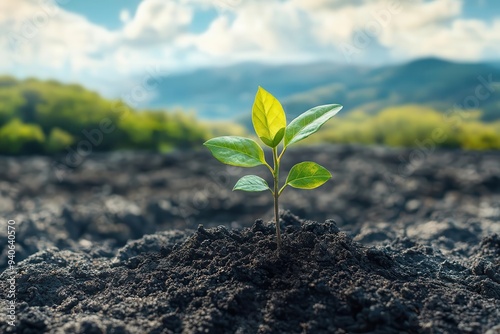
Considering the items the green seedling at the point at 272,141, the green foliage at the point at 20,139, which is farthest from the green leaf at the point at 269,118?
the green foliage at the point at 20,139

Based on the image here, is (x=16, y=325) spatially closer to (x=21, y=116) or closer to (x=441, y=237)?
(x=441, y=237)

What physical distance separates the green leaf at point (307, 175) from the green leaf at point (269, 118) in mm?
185

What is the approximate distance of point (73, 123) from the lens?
15.1 metres

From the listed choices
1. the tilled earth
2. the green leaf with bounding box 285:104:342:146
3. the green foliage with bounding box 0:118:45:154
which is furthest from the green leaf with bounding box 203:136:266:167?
the green foliage with bounding box 0:118:45:154

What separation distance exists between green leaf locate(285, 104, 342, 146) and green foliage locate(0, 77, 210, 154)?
A: 11.6m

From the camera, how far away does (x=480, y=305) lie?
251cm

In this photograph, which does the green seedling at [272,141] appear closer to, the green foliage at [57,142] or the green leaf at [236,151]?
the green leaf at [236,151]

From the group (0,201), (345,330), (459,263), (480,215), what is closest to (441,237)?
(459,263)

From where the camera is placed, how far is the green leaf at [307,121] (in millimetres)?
2521

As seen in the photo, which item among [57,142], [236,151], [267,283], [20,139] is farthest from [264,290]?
[20,139]

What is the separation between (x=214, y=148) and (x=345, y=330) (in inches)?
39.3

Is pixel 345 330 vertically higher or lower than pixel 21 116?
lower

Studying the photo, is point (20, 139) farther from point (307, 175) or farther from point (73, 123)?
point (307, 175)

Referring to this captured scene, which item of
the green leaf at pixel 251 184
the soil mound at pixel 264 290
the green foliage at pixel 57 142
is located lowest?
the soil mound at pixel 264 290
